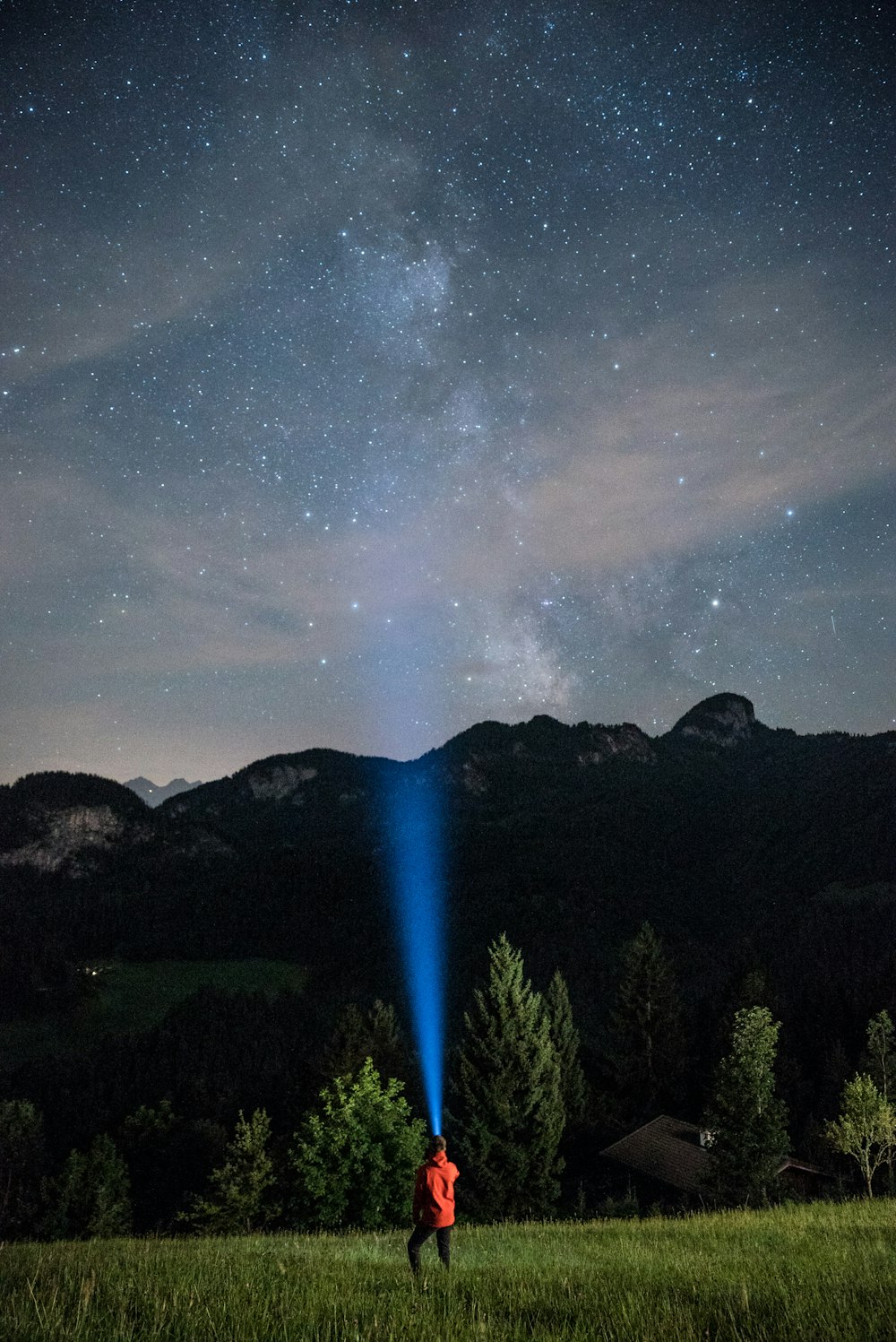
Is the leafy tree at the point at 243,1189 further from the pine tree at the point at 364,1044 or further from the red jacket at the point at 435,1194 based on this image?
the red jacket at the point at 435,1194

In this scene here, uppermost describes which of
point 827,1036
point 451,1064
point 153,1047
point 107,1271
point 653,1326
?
point 653,1326

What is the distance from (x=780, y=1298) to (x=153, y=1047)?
6564 inches

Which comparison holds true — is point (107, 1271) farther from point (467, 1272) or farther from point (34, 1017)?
point (34, 1017)

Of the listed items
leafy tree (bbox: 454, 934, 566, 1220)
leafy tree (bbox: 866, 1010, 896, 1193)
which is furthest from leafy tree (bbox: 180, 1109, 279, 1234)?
leafy tree (bbox: 866, 1010, 896, 1193)

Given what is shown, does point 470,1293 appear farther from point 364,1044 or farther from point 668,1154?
point 364,1044

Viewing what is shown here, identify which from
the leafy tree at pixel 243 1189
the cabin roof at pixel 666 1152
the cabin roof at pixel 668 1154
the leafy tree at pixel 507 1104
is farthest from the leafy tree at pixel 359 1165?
the cabin roof at pixel 666 1152

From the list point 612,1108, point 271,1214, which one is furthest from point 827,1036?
point 271,1214

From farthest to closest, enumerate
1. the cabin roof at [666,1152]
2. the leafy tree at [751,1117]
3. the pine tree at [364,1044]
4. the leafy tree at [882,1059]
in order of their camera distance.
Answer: the pine tree at [364,1044], the cabin roof at [666,1152], the leafy tree at [882,1059], the leafy tree at [751,1117]

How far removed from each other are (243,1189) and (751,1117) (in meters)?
35.1

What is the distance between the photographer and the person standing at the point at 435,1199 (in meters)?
10.3

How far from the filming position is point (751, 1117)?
114 ft

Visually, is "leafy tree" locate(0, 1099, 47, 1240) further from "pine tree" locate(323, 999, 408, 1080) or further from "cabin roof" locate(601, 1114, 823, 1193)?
"cabin roof" locate(601, 1114, 823, 1193)

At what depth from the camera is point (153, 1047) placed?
146 metres

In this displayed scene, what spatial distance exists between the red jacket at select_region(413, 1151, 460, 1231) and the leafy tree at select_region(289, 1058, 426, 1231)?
2960 centimetres
